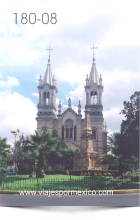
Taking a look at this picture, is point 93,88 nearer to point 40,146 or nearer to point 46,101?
point 46,101

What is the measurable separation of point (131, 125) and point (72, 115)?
39.3 m

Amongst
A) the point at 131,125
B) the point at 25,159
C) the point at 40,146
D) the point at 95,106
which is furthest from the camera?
the point at 95,106

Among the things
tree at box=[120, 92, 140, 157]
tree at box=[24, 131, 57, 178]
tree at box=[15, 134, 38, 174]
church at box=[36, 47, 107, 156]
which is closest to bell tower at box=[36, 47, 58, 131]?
church at box=[36, 47, 107, 156]

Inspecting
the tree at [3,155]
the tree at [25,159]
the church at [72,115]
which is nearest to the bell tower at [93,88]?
the church at [72,115]

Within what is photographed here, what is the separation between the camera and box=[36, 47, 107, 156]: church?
56.6m

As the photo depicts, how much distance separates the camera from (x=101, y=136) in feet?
185

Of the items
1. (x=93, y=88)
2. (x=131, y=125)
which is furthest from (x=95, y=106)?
(x=131, y=125)

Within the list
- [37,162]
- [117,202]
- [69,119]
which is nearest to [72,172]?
[37,162]

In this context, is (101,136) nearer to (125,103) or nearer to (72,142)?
(72,142)

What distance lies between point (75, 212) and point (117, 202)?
2324mm

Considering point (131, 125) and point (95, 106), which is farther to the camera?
point (95, 106)

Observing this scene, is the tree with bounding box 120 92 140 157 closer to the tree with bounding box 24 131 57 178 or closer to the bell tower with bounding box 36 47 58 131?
the tree with bounding box 24 131 57 178

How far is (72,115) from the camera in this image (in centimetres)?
5834

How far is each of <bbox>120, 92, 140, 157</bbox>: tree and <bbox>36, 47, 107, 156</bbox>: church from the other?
36.1 m
